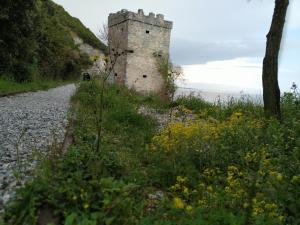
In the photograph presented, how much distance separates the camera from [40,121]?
24.2 feet

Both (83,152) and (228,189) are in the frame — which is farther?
(83,152)

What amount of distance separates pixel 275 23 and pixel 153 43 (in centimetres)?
2150

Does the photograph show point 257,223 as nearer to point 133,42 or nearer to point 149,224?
point 149,224

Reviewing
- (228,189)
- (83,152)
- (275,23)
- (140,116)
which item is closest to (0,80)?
(140,116)

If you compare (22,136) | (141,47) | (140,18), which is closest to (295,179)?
(22,136)

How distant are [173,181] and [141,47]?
2531 centimetres

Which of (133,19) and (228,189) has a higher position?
(133,19)

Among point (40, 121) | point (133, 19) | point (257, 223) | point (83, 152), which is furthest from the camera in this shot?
point (133, 19)

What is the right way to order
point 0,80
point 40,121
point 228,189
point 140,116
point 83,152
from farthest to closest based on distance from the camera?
point 0,80 < point 140,116 < point 40,121 < point 83,152 < point 228,189

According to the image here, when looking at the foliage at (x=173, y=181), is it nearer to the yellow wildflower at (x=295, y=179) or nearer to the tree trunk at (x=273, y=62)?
the yellow wildflower at (x=295, y=179)

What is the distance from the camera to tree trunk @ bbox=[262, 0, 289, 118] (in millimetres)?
8750

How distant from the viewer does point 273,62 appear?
8.95 m

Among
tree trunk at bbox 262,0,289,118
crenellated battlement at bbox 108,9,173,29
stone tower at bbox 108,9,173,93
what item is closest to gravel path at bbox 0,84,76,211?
tree trunk at bbox 262,0,289,118

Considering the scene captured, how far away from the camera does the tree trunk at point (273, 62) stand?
28.7 feet
